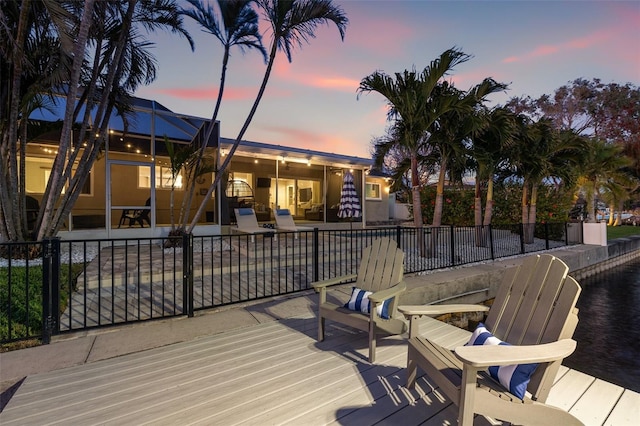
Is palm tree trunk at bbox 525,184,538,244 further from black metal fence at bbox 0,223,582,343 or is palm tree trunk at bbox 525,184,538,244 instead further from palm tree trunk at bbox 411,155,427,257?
palm tree trunk at bbox 411,155,427,257

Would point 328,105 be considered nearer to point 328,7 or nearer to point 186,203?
point 328,7

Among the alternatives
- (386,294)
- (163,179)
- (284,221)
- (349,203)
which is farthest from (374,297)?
(163,179)

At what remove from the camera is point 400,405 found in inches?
76.6

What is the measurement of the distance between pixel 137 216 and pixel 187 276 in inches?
231

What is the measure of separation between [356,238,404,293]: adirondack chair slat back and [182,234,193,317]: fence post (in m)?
1.95

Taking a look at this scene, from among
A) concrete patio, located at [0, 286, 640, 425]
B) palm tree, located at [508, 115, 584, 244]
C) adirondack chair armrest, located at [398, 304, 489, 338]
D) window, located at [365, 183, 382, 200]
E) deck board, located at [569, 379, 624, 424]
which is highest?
palm tree, located at [508, 115, 584, 244]

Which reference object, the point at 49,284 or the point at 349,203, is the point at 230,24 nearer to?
the point at 349,203

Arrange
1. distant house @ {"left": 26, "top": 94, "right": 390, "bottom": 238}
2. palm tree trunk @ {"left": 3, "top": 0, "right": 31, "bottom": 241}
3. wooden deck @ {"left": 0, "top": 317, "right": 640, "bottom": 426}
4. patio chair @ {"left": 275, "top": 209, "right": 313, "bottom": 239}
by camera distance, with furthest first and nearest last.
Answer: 1. patio chair @ {"left": 275, "top": 209, "right": 313, "bottom": 239}
2. distant house @ {"left": 26, "top": 94, "right": 390, "bottom": 238}
3. palm tree trunk @ {"left": 3, "top": 0, "right": 31, "bottom": 241}
4. wooden deck @ {"left": 0, "top": 317, "right": 640, "bottom": 426}

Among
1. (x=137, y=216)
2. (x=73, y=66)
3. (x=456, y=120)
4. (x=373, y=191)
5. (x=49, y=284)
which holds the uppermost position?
(x=73, y=66)

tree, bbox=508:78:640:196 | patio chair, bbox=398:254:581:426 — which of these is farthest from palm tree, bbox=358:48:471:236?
tree, bbox=508:78:640:196

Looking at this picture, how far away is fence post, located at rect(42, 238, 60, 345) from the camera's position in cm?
287

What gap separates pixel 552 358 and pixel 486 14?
8.93 meters

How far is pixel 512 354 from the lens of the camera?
143cm

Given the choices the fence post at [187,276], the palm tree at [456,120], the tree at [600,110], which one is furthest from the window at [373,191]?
the tree at [600,110]
